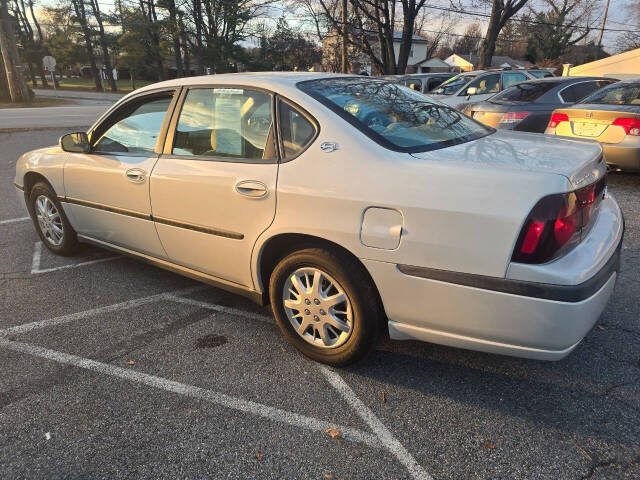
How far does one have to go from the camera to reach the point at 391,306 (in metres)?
2.29

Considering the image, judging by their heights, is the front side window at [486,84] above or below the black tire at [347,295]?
above

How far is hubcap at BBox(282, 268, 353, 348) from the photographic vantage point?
2479 millimetres

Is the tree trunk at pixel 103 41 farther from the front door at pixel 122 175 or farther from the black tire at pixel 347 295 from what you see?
the black tire at pixel 347 295

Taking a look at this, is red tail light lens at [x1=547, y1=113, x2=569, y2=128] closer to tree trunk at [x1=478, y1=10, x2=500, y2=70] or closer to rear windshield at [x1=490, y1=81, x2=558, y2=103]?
rear windshield at [x1=490, y1=81, x2=558, y2=103]

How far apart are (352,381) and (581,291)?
1.24 metres

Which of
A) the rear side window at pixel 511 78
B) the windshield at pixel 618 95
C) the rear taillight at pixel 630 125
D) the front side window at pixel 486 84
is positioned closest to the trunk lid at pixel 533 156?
the rear taillight at pixel 630 125

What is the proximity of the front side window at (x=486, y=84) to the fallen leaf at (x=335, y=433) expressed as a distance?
10873 mm

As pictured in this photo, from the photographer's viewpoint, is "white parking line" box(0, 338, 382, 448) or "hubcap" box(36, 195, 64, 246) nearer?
"white parking line" box(0, 338, 382, 448)

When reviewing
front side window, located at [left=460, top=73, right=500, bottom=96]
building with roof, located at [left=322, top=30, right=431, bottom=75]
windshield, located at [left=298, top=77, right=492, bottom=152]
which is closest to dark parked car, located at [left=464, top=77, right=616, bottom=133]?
front side window, located at [left=460, top=73, right=500, bottom=96]

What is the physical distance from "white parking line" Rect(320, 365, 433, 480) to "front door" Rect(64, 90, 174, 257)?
5.29 feet

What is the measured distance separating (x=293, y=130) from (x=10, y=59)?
82.1ft

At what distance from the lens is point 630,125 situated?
5711 millimetres

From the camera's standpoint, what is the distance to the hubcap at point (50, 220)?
428 cm

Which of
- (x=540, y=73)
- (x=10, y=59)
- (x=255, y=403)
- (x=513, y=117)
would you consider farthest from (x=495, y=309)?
(x=10, y=59)
